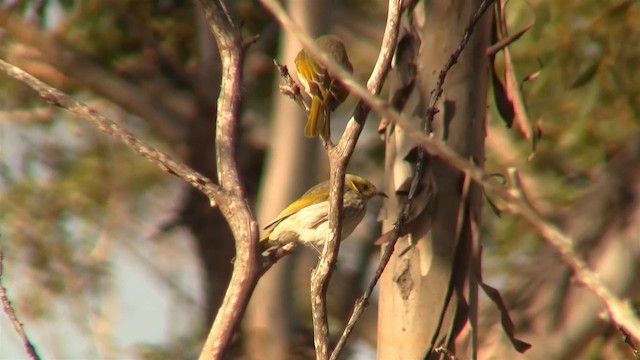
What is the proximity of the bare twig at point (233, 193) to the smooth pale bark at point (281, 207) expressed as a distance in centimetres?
374

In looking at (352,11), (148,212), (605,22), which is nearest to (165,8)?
(352,11)

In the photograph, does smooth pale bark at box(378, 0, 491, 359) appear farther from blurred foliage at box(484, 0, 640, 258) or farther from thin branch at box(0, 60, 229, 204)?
blurred foliage at box(484, 0, 640, 258)

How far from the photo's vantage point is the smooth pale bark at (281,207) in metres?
6.19

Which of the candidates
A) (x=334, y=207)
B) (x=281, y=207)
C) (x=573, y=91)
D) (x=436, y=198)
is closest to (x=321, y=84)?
(x=436, y=198)

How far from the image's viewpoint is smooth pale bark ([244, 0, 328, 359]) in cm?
619

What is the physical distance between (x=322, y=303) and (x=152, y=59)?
266 inches

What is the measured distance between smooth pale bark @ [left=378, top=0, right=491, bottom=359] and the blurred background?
97cm

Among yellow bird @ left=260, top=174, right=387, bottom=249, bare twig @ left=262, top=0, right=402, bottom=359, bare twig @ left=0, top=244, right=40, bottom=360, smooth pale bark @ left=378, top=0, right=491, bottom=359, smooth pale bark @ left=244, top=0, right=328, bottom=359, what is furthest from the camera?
smooth pale bark @ left=244, top=0, right=328, bottom=359

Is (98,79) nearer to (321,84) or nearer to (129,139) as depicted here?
(321,84)

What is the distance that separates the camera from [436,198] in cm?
277

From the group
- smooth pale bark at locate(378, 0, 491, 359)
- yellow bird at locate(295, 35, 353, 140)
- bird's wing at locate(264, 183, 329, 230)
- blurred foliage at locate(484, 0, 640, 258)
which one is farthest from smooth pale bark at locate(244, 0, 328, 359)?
smooth pale bark at locate(378, 0, 491, 359)

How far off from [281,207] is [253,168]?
2.44 metres

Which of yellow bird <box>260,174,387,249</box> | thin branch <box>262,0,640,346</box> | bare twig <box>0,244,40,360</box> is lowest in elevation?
bare twig <box>0,244,40,360</box>

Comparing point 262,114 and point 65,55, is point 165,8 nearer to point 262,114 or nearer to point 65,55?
point 65,55
